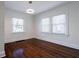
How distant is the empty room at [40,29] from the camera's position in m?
2.75

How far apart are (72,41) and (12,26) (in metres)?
4.06

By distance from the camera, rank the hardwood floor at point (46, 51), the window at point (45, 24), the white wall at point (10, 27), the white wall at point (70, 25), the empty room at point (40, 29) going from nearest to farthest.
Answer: the hardwood floor at point (46, 51)
the empty room at point (40, 29)
the white wall at point (70, 25)
the white wall at point (10, 27)
the window at point (45, 24)

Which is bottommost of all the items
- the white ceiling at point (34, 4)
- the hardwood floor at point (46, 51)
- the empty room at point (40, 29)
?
the hardwood floor at point (46, 51)

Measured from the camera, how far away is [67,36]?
12.3ft

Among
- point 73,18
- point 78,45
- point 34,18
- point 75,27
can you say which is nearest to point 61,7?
point 73,18

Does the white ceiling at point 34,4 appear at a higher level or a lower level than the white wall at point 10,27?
higher

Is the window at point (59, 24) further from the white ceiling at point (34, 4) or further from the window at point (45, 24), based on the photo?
the white ceiling at point (34, 4)

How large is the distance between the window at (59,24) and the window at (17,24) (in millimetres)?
2653

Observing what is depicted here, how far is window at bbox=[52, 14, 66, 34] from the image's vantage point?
3.98 meters

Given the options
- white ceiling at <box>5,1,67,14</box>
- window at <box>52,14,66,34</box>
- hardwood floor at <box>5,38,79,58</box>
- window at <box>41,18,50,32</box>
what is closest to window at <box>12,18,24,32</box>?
white ceiling at <box>5,1,67,14</box>

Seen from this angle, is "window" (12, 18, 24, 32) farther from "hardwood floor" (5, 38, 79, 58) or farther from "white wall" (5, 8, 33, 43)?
"hardwood floor" (5, 38, 79, 58)

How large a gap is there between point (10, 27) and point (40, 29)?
2.44 m

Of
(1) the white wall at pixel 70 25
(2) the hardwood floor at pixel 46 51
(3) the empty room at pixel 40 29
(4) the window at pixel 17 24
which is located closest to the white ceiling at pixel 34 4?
(3) the empty room at pixel 40 29

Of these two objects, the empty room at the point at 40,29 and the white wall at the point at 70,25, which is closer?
the empty room at the point at 40,29
